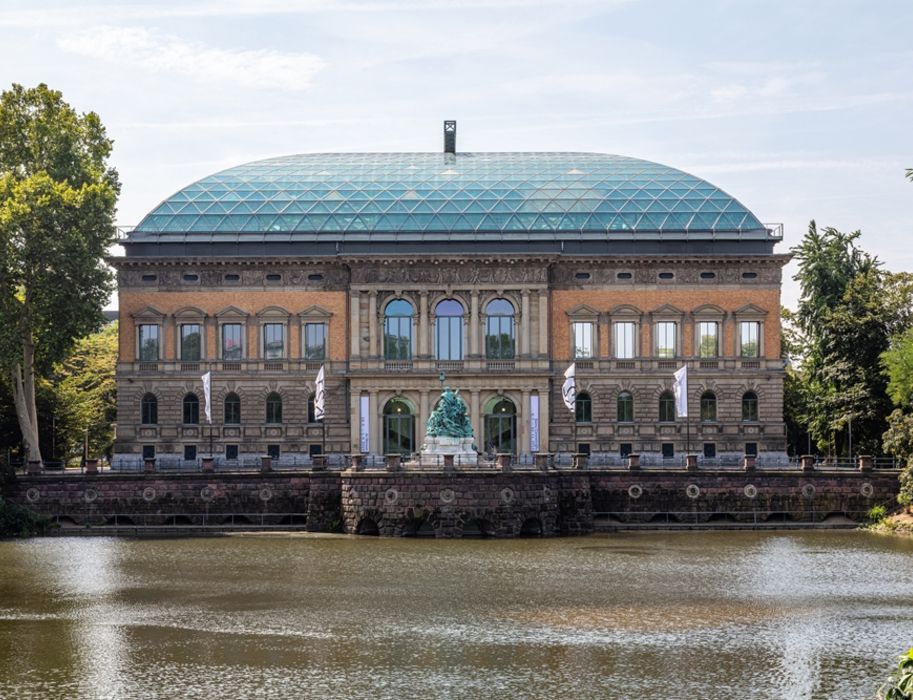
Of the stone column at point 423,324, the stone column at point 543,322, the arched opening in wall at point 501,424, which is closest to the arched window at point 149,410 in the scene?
the stone column at point 423,324

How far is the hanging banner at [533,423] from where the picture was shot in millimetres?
95500

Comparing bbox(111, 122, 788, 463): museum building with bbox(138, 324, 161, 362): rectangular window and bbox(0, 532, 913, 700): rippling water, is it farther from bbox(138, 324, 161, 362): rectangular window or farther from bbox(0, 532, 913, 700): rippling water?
bbox(0, 532, 913, 700): rippling water

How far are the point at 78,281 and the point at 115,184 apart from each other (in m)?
11.1

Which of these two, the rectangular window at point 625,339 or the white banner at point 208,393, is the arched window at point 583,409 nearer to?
the rectangular window at point 625,339

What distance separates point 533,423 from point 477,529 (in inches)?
820

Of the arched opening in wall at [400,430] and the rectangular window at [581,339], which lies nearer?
the arched opening in wall at [400,430]

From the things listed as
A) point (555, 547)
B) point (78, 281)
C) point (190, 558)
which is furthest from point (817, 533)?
point (78, 281)

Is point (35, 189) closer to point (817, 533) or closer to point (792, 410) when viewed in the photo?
point (817, 533)

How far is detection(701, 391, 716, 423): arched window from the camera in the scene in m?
96.8

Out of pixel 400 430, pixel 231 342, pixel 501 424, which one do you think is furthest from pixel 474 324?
pixel 231 342

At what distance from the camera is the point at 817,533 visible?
7825cm

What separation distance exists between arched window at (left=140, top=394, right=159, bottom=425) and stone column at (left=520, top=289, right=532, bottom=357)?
23655 mm

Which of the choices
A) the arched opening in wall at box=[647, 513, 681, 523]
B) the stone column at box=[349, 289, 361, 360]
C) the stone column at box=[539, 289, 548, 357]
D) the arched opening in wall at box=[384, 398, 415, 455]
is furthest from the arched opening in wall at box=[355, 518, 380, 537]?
the stone column at box=[539, 289, 548, 357]

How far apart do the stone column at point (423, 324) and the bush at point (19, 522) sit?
27699mm
